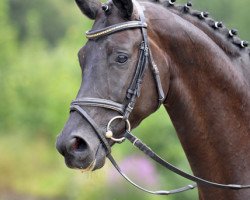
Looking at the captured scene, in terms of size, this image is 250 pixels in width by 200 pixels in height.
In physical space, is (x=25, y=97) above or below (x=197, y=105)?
below

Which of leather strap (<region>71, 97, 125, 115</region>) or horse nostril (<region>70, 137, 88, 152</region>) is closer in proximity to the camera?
horse nostril (<region>70, 137, 88, 152</region>)

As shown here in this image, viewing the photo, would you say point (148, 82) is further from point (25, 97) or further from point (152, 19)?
point (25, 97)

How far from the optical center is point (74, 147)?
208 inches

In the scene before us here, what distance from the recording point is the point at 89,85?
17.8 ft

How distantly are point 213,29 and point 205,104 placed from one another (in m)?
0.58

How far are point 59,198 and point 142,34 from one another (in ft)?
46.9

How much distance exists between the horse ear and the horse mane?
391 millimetres

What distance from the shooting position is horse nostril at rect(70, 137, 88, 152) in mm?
5262

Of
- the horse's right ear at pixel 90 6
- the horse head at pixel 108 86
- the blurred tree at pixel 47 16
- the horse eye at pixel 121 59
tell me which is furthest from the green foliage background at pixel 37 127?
the blurred tree at pixel 47 16

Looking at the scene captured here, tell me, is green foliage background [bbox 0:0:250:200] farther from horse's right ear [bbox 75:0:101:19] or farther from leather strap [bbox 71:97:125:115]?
leather strap [bbox 71:97:125:115]

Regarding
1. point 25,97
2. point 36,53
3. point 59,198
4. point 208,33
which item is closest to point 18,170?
point 59,198

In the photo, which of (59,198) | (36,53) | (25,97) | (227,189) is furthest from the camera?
(36,53)

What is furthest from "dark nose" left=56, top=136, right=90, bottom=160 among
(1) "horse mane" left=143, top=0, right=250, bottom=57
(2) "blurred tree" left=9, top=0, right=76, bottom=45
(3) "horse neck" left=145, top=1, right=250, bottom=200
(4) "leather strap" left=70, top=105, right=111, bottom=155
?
(2) "blurred tree" left=9, top=0, right=76, bottom=45

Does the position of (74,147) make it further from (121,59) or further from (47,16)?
(47,16)
